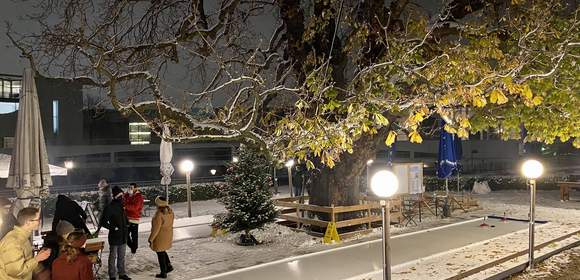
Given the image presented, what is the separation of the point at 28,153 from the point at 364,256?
7.00 metres

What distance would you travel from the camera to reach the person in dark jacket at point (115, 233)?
834 centimetres

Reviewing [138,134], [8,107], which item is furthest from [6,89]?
[138,134]

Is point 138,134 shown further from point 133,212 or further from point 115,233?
point 115,233

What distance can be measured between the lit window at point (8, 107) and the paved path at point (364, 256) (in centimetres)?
4547

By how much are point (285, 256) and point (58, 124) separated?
4541 cm

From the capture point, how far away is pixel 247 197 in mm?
11664

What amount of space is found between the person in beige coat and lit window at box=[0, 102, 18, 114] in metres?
44.8

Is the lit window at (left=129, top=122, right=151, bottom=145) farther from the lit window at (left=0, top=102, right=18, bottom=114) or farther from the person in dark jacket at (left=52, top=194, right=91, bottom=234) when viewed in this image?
the person in dark jacket at (left=52, top=194, right=91, bottom=234)

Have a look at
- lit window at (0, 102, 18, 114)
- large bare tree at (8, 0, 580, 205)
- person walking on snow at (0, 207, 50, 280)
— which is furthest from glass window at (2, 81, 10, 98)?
person walking on snow at (0, 207, 50, 280)

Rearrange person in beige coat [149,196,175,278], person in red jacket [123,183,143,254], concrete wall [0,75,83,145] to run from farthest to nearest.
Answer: concrete wall [0,75,83,145], person in red jacket [123,183,143,254], person in beige coat [149,196,175,278]

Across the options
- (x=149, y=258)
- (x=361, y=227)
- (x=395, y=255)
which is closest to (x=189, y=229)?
(x=149, y=258)

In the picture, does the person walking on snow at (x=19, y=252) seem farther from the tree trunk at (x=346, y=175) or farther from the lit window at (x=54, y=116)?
the lit window at (x=54, y=116)

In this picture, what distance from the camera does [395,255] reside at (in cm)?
1020

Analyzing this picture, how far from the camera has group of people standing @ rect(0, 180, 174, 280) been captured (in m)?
4.96
